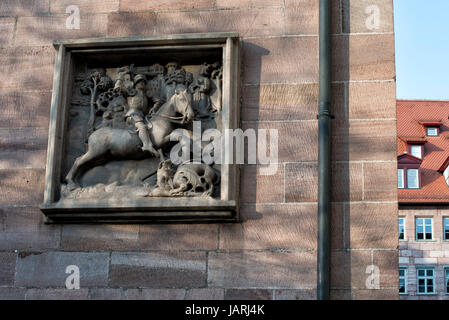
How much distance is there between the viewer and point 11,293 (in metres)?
8.64

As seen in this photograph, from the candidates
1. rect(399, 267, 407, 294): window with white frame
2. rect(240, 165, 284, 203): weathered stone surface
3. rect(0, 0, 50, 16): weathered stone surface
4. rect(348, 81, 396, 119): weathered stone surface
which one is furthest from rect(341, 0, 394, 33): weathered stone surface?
rect(399, 267, 407, 294): window with white frame

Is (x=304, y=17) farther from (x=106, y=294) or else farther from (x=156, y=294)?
(x=106, y=294)

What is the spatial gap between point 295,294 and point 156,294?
1421 millimetres

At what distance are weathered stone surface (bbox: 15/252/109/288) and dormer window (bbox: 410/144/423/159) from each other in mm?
40149

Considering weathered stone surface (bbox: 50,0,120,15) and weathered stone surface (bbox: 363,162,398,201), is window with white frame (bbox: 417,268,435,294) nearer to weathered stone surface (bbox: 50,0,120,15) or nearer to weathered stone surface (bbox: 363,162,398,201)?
weathered stone surface (bbox: 363,162,398,201)

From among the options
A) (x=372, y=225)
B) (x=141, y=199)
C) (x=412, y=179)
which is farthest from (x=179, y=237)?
(x=412, y=179)

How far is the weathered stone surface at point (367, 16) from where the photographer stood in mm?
9102

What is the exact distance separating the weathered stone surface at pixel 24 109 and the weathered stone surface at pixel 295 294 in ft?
10.8

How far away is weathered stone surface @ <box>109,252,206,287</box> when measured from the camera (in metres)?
8.38

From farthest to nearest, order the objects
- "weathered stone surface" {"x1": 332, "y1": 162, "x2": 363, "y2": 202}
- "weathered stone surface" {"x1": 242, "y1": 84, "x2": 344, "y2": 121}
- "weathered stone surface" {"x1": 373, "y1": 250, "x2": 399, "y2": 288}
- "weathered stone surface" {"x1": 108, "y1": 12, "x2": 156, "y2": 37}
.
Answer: "weathered stone surface" {"x1": 108, "y1": 12, "x2": 156, "y2": 37} → "weathered stone surface" {"x1": 242, "y1": 84, "x2": 344, "y2": 121} → "weathered stone surface" {"x1": 332, "y1": 162, "x2": 363, "y2": 202} → "weathered stone surface" {"x1": 373, "y1": 250, "x2": 399, "y2": 288}

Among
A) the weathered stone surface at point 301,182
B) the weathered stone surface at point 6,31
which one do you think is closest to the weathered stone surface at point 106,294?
the weathered stone surface at point 301,182
